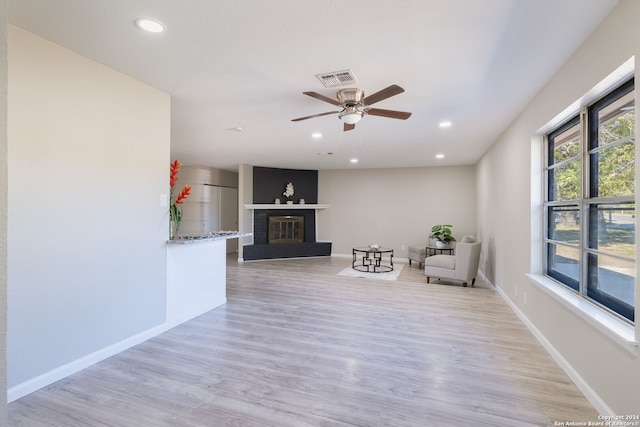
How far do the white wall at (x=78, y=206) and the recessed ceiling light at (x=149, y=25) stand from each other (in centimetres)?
80

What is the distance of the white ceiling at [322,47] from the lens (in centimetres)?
182

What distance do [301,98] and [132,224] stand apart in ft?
6.61

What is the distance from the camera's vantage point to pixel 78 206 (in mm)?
2439

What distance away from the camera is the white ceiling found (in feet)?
5.98

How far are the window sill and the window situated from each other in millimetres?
63

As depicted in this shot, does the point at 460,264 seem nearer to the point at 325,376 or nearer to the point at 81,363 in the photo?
the point at 325,376

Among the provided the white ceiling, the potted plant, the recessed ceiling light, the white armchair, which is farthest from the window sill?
the potted plant

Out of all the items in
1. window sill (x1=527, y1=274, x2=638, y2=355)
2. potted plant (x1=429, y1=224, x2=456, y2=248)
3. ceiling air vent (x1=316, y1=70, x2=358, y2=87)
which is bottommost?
window sill (x1=527, y1=274, x2=638, y2=355)

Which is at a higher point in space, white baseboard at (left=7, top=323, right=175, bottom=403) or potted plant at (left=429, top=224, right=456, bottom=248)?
potted plant at (left=429, top=224, right=456, bottom=248)

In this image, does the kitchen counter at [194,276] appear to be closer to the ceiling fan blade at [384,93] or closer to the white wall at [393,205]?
the ceiling fan blade at [384,93]

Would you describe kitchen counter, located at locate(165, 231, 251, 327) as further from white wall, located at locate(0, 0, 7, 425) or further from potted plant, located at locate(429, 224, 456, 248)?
potted plant, located at locate(429, 224, 456, 248)

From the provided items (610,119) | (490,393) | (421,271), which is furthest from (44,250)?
(421,271)

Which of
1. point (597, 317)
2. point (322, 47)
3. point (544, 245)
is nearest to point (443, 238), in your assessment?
point (544, 245)

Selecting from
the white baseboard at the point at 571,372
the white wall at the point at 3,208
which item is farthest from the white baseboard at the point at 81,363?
the white baseboard at the point at 571,372
